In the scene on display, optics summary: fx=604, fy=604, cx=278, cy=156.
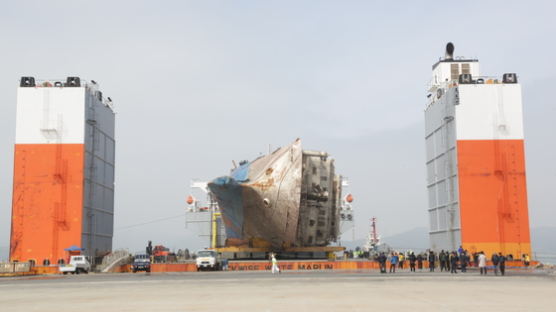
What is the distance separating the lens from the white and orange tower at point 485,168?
50.5m

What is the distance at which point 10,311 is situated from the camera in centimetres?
1605

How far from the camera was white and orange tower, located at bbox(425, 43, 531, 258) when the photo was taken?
166 feet

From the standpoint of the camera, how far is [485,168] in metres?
51.7

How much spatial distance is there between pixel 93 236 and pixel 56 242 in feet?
16.7

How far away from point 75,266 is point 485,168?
3439 centimetres

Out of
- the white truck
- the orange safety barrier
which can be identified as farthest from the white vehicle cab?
the white truck

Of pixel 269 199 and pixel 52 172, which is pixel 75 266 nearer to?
pixel 52 172

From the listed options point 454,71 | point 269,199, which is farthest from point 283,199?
Result: point 454,71

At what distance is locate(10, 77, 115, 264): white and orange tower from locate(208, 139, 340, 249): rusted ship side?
37.6 ft

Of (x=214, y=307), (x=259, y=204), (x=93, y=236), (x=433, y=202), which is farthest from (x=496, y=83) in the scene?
(x=214, y=307)

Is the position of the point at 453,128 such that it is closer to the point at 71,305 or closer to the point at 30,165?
the point at 30,165

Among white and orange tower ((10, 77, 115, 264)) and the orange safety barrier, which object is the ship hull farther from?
white and orange tower ((10, 77, 115, 264))

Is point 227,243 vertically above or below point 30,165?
below

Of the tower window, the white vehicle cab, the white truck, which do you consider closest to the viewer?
the white vehicle cab
